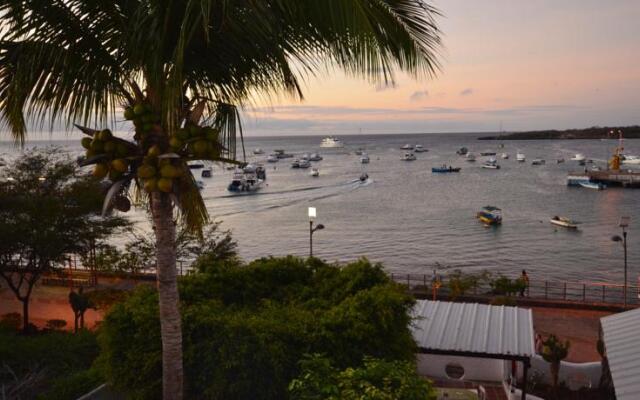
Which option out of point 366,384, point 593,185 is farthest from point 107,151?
point 593,185

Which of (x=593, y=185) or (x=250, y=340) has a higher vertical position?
(x=250, y=340)

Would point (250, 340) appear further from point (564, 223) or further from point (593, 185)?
point (593, 185)

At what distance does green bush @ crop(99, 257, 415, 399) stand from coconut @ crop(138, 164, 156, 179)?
3.57 m

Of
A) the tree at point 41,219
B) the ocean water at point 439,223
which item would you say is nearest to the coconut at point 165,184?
the tree at point 41,219

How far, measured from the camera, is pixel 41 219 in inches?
762

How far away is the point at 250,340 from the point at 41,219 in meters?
14.1

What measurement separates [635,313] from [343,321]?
681 centimetres

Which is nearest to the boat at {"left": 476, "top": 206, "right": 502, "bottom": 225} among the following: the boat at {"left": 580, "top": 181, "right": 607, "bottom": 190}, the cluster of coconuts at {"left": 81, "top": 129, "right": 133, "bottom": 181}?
the boat at {"left": 580, "top": 181, "right": 607, "bottom": 190}

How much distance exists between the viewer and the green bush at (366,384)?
5.59m

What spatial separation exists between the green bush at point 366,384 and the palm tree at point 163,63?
1978 millimetres

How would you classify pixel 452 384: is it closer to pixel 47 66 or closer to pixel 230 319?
pixel 230 319

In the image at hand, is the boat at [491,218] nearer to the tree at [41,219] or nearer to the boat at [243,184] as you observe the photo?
the boat at [243,184]

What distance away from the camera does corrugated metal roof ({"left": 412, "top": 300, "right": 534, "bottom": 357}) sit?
35.2ft

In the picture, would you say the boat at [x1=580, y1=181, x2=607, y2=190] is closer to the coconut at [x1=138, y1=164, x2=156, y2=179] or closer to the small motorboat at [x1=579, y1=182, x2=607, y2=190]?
the small motorboat at [x1=579, y1=182, x2=607, y2=190]
